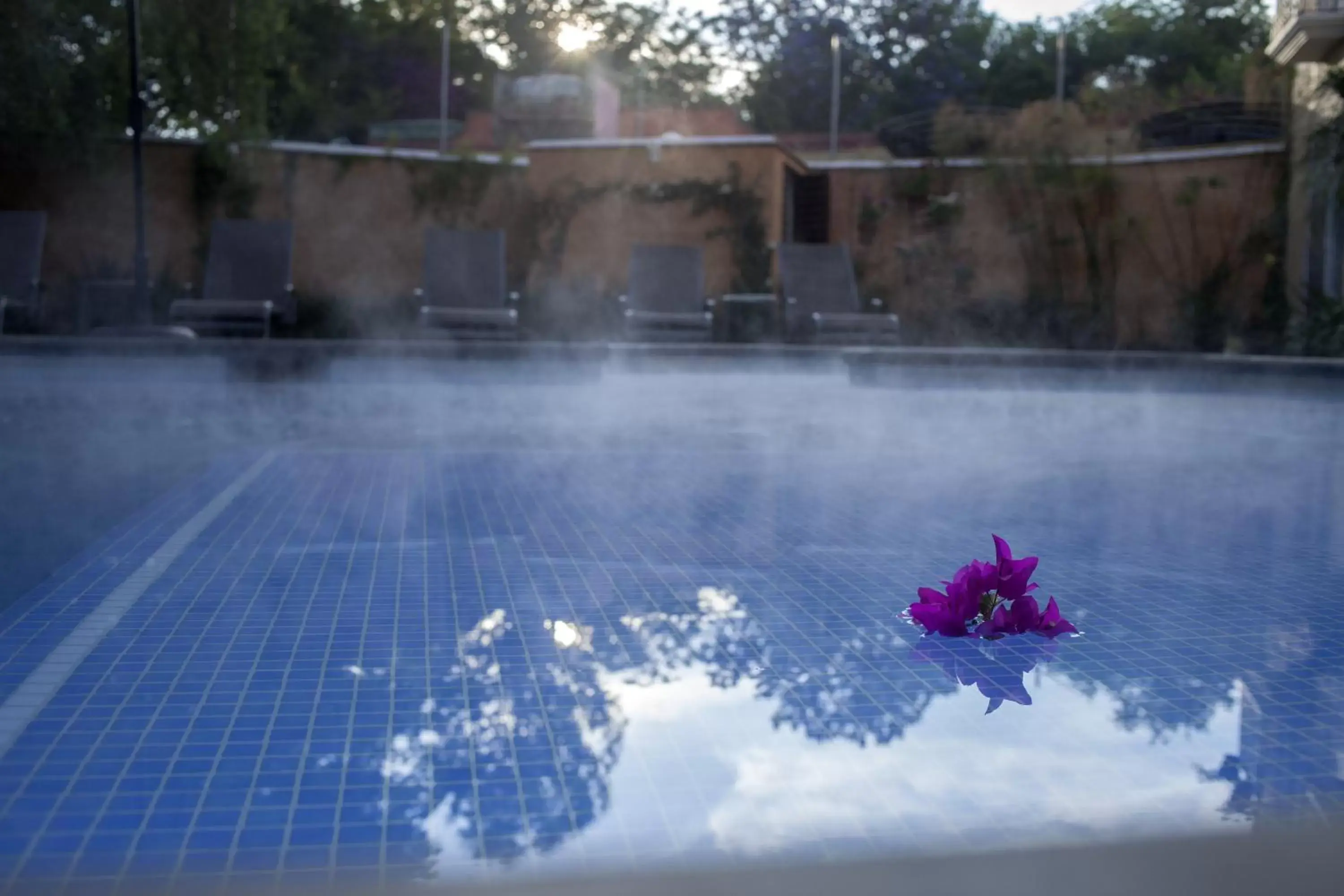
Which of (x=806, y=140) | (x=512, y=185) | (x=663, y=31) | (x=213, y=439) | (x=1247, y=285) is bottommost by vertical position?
(x=213, y=439)

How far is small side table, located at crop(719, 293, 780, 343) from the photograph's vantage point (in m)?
9.34

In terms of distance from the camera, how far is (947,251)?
34.5ft

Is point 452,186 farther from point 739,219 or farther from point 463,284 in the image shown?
point 739,219

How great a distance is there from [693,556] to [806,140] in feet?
57.9

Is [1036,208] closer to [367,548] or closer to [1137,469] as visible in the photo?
[1137,469]

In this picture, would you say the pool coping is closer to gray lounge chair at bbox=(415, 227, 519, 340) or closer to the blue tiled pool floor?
gray lounge chair at bbox=(415, 227, 519, 340)

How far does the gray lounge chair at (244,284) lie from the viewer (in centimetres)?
778

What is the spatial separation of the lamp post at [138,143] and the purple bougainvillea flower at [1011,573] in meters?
6.23

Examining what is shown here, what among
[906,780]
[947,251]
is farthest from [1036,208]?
[906,780]

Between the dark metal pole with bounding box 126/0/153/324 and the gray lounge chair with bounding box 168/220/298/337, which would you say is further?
the gray lounge chair with bounding box 168/220/298/337

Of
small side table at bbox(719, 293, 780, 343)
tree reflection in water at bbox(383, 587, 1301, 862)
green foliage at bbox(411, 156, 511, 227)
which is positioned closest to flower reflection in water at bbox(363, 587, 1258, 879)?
tree reflection in water at bbox(383, 587, 1301, 862)

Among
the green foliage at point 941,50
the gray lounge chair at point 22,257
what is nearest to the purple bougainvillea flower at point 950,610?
the gray lounge chair at point 22,257

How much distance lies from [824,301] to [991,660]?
267 inches

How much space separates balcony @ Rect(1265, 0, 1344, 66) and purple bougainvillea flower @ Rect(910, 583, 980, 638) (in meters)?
6.52
